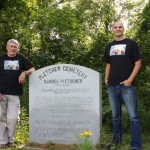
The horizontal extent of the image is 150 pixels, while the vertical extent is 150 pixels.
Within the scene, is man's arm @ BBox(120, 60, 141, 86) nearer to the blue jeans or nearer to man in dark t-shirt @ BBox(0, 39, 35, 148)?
the blue jeans

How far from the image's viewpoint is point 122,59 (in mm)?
6043

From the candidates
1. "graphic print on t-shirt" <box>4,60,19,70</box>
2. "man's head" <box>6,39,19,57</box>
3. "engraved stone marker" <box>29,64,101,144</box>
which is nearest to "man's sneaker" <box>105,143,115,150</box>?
"engraved stone marker" <box>29,64,101,144</box>

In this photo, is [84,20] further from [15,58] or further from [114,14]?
[15,58]

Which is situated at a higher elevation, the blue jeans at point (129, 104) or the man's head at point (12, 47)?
Answer: the man's head at point (12, 47)

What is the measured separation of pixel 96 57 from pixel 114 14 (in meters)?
18.0

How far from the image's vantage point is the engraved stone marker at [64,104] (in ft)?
22.1

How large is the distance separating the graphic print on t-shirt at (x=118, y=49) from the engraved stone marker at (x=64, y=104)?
678 mm

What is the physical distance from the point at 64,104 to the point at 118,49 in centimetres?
146

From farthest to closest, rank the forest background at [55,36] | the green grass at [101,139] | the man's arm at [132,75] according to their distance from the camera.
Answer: the forest background at [55,36]
the green grass at [101,139]
the man's arm at [132,75]

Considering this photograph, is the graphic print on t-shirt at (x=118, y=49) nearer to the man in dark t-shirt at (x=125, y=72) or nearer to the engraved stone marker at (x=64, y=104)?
the man in dark t-shirt at (x=125, y=72)

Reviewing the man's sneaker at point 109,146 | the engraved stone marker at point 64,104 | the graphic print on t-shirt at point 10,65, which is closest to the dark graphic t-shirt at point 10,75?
the graphic print on t-shirt at point 10,65

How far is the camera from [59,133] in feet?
22.8

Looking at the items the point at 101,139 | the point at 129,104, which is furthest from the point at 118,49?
the point at 101,139

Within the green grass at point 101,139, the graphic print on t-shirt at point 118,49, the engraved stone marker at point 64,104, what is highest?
the graphic print on t-shirt at point 118,49
